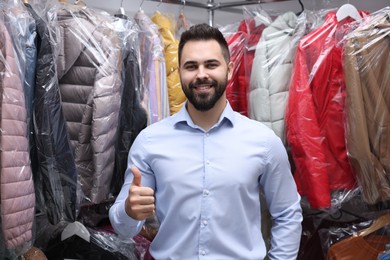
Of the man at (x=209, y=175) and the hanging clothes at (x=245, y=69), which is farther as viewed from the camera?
the hanging clothes at (x=245, y=69)

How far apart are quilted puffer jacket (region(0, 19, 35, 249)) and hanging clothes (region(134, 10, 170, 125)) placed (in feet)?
1.79

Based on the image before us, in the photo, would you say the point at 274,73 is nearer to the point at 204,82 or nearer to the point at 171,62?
the point at 171,62

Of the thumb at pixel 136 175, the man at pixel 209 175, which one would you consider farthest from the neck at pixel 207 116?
the thumb at pixel 136 175

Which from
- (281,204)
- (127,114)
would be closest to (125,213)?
(281,204)

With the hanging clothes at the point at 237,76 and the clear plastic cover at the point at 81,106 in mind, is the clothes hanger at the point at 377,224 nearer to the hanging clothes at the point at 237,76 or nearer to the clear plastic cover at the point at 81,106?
the hanging clothes at the point at 237,76

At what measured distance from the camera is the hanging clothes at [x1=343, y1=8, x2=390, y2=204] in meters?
1.61

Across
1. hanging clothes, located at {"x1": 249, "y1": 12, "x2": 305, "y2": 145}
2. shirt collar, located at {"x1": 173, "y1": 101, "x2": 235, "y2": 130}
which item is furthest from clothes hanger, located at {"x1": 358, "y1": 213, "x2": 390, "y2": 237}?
shirt collar, located at {"x1": 173, "y1": 101, "x2": 235, "y2": 130}

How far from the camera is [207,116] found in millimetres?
1339

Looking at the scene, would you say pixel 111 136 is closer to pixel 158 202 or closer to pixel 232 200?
pixel 158 202

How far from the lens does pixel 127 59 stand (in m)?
1.71

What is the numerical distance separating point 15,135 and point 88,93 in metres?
0.36

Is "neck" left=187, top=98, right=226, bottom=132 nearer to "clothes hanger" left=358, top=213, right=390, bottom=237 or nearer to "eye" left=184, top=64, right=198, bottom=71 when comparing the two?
"eye" left=184, top=64, right=198, bottom=71

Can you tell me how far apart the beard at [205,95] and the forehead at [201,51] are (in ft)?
0.23

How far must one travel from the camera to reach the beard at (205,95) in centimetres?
128
